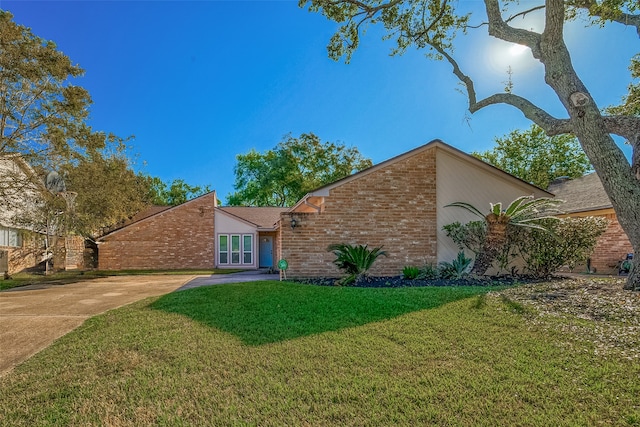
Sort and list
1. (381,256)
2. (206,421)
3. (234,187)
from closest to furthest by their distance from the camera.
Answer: (206,421) → (381,256) → (234,187)

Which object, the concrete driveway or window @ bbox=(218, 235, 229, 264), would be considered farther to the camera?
window @ bbox=(218, 235, 229, 264)

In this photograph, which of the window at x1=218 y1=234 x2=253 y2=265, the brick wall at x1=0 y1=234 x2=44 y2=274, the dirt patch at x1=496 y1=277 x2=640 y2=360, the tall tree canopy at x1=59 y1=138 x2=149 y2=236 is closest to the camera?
the dirt patch at x1=496 y1=277 x2=640 y2=360

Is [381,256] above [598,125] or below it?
below

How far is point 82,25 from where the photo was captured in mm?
11094

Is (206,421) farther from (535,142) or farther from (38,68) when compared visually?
(535,142)

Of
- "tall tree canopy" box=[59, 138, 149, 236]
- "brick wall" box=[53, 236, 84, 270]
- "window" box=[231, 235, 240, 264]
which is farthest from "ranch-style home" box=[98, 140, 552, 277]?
"brick wall" box=[53, 236, 84, 270]

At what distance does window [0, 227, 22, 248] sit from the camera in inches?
656

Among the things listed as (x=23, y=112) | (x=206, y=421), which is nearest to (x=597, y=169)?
(x=206, y=421)

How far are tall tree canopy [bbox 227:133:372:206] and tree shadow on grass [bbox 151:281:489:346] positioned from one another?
2277cm

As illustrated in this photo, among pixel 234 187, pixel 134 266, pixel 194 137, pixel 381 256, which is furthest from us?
pixel 234 187

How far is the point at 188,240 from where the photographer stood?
20406 mm

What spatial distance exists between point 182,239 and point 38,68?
11533 millimetres

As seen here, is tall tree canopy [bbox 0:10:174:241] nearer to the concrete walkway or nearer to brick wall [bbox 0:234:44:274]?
brick wall [bbox 0:234:44:274]

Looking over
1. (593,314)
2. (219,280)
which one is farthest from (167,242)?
(593,314)
